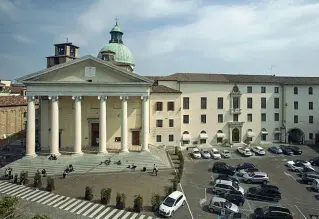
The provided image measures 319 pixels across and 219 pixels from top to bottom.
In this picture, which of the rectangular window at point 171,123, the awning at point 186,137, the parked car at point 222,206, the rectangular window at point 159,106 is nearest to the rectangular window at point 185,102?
the rectangular window at point 171,123

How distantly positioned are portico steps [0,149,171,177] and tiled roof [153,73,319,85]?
18.9 m

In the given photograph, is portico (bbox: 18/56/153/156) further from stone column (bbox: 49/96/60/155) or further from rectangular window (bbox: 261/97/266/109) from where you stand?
rectangular window (bbox: 261/97/266/109)

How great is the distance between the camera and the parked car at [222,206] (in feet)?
76.5

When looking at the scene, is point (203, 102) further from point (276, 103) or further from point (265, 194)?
point (265, 194)

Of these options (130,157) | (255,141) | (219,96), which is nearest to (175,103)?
(219,96)

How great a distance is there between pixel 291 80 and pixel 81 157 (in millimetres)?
46192

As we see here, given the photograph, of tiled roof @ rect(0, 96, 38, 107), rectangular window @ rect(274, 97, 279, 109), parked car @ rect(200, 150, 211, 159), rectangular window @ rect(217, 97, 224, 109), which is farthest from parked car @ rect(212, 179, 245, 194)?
tiled roof @ rect(0, 96, 38, 107)

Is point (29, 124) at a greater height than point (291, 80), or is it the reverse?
point (291, 80)

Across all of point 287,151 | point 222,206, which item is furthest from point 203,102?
point 222,206

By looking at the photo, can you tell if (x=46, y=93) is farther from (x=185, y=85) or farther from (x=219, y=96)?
(x=219, y=96)

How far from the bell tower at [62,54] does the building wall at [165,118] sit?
17.8 m

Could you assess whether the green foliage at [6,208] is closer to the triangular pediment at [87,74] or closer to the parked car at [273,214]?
the parked car at [273,214]

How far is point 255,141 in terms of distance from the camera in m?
54.9

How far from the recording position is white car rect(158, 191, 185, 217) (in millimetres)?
22719
